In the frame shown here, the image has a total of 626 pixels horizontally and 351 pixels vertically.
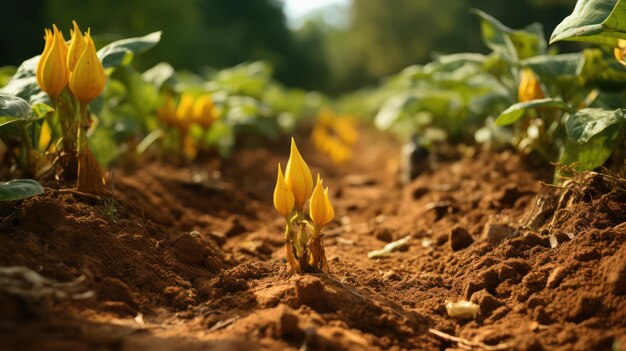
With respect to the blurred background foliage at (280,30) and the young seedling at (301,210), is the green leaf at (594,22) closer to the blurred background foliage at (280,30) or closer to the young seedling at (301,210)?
the young seedling at (301,210)

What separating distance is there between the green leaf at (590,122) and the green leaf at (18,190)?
6.59ft

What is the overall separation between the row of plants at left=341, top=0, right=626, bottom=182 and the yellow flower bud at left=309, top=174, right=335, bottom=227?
100 cm

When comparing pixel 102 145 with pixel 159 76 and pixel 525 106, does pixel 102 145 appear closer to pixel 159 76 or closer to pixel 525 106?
pixel 159 76

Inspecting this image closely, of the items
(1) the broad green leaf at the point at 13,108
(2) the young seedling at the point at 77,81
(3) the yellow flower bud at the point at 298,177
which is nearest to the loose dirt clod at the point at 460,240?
(3) the yellow flower bud at the point at 298,177

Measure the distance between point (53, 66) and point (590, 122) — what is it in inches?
82.8

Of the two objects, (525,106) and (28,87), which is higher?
(28,87)

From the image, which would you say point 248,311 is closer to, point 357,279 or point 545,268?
point 357,279

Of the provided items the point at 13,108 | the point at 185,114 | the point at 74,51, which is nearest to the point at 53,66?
the point at 74,51

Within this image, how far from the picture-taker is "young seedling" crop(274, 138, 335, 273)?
78.2 inches

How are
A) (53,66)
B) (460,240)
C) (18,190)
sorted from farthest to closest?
(460,240) → (53,66) → (18,190)

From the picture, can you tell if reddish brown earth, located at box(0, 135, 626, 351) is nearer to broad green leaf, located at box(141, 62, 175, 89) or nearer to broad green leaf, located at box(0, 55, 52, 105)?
broad green leaf, located at box(0, 55, 52, 105)

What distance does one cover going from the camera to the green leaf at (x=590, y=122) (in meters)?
2.23

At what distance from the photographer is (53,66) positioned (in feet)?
7.39

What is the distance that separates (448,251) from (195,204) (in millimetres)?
1723
